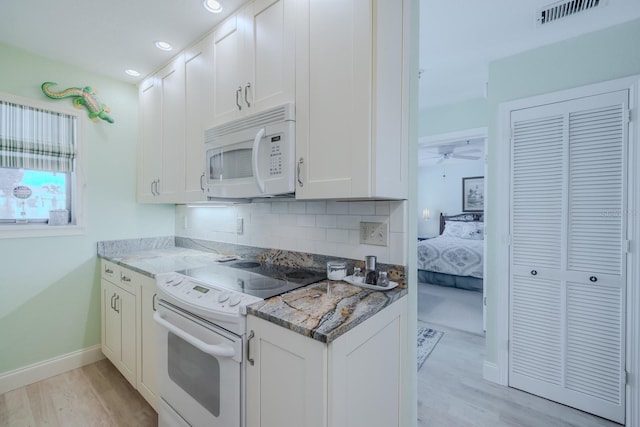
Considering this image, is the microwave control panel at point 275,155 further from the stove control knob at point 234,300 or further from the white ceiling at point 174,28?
the white ceiling at point 174,28

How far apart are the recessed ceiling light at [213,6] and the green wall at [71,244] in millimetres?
1484

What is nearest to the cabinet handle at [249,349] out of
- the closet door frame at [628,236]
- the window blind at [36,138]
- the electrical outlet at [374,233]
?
the electrical outlet at [374,233]

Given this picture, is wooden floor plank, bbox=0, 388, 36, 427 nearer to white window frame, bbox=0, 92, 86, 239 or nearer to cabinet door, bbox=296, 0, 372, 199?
white window frame, bbox=0, 92, 86, 239

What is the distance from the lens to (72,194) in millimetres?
2404

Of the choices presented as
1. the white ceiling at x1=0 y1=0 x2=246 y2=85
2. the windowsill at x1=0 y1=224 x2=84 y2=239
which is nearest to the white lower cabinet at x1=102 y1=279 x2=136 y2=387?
the windowsill at x1=0 y1=224 x2=84 y2=239

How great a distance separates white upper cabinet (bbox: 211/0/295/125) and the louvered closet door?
1754 mm

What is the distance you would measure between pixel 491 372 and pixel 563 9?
8.19ft

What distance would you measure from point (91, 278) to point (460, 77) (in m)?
3.72

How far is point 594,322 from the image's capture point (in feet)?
6.08

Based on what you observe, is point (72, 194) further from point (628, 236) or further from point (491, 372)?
point (628, 236)

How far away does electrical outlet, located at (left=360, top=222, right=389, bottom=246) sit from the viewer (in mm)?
1495

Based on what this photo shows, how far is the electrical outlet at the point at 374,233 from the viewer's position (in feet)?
4.91

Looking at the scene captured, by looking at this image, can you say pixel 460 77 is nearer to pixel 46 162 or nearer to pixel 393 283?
pixel 393 283

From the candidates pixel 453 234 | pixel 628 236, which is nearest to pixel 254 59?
pixel 628 236
